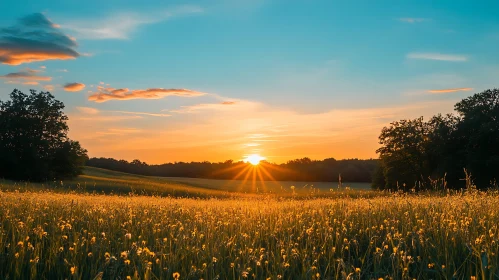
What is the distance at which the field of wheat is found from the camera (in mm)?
5520

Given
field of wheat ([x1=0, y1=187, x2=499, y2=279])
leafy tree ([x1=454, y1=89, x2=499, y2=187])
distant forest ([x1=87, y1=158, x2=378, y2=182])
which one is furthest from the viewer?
distant forest ([x1=87, y1=158, x2=378, y2=182])

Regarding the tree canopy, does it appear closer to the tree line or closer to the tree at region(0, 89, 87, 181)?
the tree line

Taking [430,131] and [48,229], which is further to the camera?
[430,131]

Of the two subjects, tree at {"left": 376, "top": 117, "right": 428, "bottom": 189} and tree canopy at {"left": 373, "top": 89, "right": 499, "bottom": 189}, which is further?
tree at {"left": 376, "top": 117, "right": 428, "bottom": 189}

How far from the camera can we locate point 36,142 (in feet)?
189

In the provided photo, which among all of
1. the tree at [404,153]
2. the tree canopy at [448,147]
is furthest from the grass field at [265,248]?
the tree at [404,153]

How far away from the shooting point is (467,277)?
5.55 m

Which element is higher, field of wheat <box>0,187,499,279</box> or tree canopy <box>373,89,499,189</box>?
tree canopy <box>373,89,499,189</box>

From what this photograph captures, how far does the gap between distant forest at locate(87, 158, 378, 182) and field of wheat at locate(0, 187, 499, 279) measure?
75.1 metres

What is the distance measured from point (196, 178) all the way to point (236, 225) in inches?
3624

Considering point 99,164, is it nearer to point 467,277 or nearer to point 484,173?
point 484,173

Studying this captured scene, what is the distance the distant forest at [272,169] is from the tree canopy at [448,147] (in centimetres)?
2126

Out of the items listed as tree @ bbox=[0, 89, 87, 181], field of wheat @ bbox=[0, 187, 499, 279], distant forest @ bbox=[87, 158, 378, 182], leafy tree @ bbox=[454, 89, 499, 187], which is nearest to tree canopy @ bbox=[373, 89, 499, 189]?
leafy tree @ bbox=[454, 89, 499, 187]

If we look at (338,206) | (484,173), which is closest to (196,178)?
(484,173)
